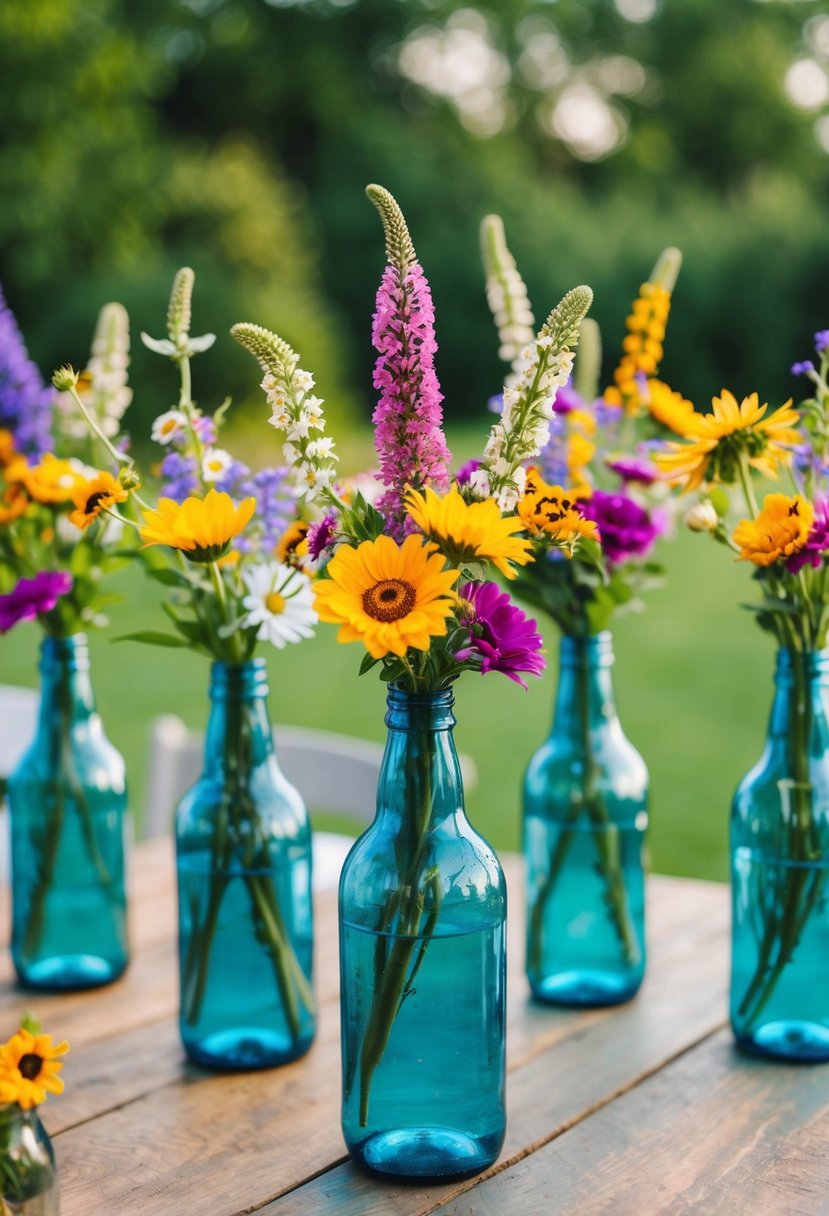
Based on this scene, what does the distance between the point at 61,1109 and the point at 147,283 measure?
313 inches

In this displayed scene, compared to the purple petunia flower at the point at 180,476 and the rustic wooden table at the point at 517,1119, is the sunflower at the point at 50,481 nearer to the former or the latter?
the purple petunia flower at the point at 180,476

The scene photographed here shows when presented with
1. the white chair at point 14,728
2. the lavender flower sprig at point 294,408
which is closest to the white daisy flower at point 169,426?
the lavender flower sprig at point 294,408

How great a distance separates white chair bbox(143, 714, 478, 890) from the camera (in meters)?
1.84

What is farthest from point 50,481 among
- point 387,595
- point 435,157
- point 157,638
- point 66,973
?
point 435,157

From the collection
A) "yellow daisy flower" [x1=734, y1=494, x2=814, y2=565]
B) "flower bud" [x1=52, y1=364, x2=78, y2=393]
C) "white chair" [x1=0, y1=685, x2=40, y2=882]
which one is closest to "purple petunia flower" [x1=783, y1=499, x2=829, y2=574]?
"yellow daisy flower" [x1=734, y1=494, x2=814, y2=565]

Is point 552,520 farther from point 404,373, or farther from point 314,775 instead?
point 314,775

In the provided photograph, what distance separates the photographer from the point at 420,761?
36.1 inches

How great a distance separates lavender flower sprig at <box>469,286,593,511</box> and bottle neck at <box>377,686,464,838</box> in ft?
0.44

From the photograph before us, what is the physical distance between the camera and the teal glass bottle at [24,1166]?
0.79 m

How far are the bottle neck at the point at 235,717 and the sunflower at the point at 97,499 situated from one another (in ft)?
0.61

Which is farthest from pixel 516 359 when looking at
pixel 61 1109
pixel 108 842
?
pixel 61 1109

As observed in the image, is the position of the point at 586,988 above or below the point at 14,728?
below

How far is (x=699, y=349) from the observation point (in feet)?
33.5

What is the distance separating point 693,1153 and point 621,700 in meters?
4.37
